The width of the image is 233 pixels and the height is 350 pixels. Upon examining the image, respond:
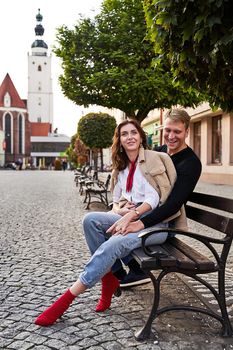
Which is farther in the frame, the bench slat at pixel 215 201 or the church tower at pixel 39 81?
the church tower at pixel 39 81

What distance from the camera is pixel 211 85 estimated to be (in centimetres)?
433

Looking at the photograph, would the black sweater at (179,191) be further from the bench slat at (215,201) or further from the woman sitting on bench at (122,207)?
the bench slat at (215,201)

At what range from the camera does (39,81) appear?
137 metres

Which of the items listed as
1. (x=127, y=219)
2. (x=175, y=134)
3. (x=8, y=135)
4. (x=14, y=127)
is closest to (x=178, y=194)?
(x=127, y=219)

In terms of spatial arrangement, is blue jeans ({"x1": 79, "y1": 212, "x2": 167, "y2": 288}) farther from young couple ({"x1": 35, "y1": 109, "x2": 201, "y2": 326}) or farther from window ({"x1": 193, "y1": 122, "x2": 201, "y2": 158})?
window ({"x1": 193, "y1": 122, "x2": 201, "y2": 158})

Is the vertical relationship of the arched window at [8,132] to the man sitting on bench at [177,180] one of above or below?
above

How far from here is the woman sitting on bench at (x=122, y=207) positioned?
3.75 metres

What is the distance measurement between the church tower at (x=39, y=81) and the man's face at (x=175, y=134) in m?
134

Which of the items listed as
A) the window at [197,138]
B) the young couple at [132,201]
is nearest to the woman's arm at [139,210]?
the young couple at [132,201]

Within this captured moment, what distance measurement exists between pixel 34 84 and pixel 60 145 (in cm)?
1911

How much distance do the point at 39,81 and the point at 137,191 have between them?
13703cm

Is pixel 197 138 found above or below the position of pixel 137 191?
above

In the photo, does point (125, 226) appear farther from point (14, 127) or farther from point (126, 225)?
point (14, 127)

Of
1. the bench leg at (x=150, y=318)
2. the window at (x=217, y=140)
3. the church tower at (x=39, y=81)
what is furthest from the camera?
the church tower at (x=39, y=81)
